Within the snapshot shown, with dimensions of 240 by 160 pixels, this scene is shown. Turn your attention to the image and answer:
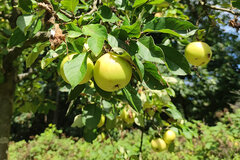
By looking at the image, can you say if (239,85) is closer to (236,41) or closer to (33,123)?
(236,41)

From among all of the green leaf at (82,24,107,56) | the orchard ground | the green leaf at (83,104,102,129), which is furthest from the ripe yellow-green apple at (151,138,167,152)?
the green leaf at (82,24,107,56)

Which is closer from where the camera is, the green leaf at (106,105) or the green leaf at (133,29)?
the green leaf at (133,29)

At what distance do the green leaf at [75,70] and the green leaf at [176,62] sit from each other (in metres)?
0.30

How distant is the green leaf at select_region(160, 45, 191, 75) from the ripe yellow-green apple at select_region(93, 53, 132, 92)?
158mm

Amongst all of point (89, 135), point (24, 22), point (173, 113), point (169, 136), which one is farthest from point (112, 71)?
point (169, 136)

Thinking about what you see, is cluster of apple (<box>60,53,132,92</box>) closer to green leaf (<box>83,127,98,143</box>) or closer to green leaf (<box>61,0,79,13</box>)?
green leaf (<box>61,0,79,13</box>)

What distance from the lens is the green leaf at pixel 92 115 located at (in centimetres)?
116

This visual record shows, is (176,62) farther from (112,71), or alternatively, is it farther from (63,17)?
(63,17)

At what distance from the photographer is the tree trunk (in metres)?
2.36

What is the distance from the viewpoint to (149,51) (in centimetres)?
61

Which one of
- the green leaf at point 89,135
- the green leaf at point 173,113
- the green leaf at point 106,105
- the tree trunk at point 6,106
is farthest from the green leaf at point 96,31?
the tree trunk at point 6,106

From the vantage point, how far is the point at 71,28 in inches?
25.6

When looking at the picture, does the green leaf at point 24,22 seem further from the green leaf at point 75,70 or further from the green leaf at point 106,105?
the green leaf at point 106,105

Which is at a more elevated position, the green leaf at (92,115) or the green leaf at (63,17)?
the green leaf at (63,17)
